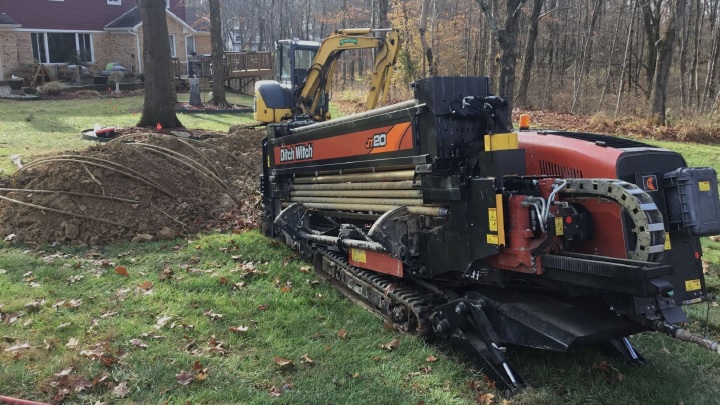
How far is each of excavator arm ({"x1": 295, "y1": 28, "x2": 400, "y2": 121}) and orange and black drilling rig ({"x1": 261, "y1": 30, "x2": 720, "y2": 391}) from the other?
5213mm

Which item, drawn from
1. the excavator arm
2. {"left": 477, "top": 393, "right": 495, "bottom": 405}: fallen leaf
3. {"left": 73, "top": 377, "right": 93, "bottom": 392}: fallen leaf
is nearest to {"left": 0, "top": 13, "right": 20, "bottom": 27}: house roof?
the excavator arm

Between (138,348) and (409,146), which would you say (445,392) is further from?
(138,348)

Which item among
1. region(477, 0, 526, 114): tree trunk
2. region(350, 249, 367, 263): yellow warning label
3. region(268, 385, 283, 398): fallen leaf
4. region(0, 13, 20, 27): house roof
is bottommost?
region(268, 385, 283, 398): fallen leaf

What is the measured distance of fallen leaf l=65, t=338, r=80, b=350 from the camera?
16.2ft

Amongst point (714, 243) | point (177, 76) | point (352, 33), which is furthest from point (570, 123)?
point (177, 76)

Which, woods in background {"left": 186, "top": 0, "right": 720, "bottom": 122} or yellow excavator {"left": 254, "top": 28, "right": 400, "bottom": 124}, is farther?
woods in background {"left": 186, "top": 0, "right": 720, "bottom": 122}

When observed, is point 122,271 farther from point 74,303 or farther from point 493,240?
point 493,240

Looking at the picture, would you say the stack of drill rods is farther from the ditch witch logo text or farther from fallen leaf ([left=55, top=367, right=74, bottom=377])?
fallen leaf ([left=55, top=367, right=74, bottom=377])

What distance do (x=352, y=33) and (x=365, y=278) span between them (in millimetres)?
6511

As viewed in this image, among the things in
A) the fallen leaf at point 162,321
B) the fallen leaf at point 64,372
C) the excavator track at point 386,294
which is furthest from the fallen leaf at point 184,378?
the excavator track at point 386,294

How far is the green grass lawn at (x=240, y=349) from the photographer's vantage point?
4230 mm

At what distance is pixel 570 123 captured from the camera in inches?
840

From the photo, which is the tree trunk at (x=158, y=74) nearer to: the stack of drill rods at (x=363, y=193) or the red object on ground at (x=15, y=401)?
the stack of drill rods at (x=363, y=193)

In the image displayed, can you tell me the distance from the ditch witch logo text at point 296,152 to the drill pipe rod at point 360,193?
409mm
